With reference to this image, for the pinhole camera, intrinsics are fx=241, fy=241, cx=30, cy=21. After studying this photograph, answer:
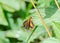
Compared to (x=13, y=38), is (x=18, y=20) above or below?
above

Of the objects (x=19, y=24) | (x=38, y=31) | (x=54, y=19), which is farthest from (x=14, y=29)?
(x=54, y=19)

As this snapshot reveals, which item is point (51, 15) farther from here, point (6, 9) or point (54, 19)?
point (6, 9)

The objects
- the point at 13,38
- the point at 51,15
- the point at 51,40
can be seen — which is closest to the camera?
the point at 51,40

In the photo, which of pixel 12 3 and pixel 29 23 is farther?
pixel 12 3

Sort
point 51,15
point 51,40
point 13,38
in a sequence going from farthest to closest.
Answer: point 13,38 → point 51,15 → point 51,40

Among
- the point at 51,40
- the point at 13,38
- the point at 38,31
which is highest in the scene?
the point at 13,38

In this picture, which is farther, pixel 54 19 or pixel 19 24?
pixel 19 24

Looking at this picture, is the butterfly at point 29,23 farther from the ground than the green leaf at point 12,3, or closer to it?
closer to it

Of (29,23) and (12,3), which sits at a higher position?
(12,3)

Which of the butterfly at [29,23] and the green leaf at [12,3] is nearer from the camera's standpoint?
the butterfly at [29,23]

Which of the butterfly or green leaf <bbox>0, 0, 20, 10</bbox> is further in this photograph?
green leaf <bbox>0, 0, 20, 10</bbox>

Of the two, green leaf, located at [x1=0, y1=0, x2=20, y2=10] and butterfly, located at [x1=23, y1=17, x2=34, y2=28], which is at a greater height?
green leaf, located at [x1=0, y1=0, x2=20, y2=10]
